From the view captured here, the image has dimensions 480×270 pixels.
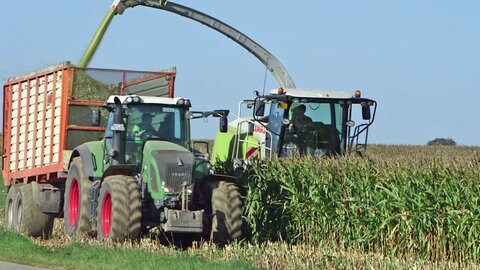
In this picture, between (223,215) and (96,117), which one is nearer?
(223,215)

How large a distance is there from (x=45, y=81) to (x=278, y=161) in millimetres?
4609

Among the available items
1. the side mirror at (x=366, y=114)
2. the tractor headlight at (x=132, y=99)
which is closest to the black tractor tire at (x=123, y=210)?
the tractor headlight at (x=132, y=99)

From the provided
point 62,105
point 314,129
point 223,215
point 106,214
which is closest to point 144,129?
point 106,214

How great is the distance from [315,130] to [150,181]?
4.52 meters

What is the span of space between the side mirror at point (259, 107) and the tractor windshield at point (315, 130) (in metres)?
0.57

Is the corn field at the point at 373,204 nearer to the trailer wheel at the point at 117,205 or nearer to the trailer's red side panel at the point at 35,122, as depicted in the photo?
the trailer wheel at the point at 117,205

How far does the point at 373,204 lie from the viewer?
656 inches

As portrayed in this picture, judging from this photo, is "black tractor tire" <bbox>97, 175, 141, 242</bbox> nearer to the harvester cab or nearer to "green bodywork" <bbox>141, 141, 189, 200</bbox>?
"green bodywork" <bbox>141, 141, 189, 200</bbox>

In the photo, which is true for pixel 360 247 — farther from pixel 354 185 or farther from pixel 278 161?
pixel 278 161

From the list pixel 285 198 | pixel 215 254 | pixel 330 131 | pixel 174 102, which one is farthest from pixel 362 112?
pixel 215 254

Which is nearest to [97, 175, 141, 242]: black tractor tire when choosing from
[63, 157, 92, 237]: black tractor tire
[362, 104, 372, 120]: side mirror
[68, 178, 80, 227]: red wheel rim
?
[63, 157, 92, 237]: black tractor tire

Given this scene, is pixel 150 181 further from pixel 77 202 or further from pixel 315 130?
pixel 315 130

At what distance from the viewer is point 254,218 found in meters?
18.2

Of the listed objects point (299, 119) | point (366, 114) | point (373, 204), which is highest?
point (366, 114)
